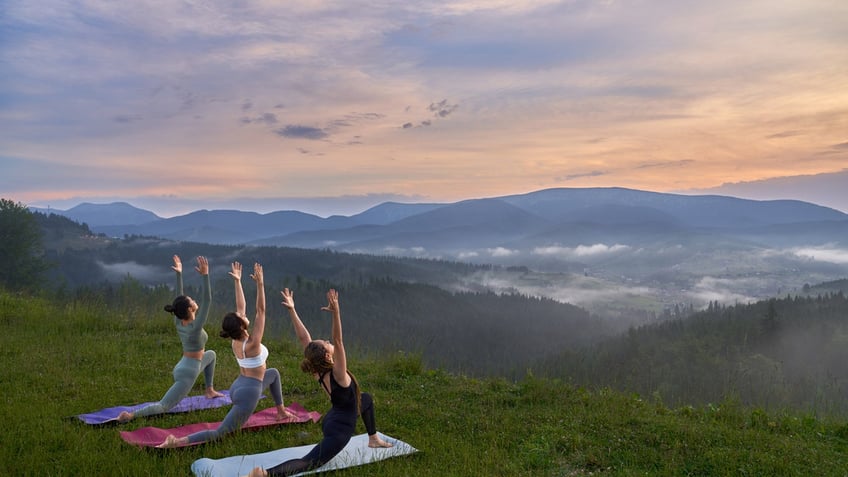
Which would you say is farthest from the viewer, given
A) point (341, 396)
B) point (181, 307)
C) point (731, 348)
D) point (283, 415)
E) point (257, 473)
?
point (731, 348)

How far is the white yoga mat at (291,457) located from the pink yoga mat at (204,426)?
0.92 metres

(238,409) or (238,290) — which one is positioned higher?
(238,290)

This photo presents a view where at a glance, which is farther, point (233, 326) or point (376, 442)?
Answer: point (233, 326)

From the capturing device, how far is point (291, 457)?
744 centimetres

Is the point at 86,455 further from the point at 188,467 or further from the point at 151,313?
the point at 151,313

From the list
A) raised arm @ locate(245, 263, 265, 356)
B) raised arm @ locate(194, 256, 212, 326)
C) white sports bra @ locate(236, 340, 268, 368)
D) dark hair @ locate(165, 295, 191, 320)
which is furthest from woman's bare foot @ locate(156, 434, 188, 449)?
dark hair @ locate(165, 295, 191, 320)

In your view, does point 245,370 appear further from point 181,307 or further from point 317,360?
point 317,360

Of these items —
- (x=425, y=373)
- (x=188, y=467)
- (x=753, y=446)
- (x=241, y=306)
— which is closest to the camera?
(x=188, y=467)

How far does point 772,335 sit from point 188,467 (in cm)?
13676

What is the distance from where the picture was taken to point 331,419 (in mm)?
7191

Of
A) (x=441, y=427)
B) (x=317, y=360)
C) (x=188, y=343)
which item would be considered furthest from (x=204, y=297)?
(x=441, y=427)

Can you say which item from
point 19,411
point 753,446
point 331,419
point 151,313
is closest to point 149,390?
point 19,411

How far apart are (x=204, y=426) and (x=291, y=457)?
197 cm

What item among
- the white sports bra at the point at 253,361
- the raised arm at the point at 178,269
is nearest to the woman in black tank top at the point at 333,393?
the white sports bra at the point at 253,361
